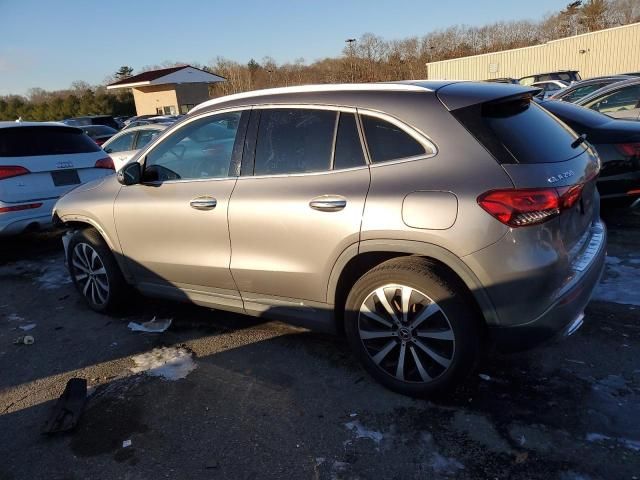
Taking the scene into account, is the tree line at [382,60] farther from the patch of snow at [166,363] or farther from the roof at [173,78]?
the patch of snow at [166,363]

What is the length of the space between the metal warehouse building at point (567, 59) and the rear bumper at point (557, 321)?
34.8m

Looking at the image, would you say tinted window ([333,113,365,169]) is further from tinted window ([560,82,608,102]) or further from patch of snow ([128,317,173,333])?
tinted window ([560,82,608,102])

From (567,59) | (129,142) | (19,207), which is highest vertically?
(567,59)

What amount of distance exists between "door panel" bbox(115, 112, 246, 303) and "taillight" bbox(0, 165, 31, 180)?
2.76 m

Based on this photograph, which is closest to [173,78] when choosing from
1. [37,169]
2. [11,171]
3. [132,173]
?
[37,169]

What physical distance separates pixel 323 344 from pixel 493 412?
137 centimetres

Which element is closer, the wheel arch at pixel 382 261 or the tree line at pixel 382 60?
the wheel arch at pixel 382 261

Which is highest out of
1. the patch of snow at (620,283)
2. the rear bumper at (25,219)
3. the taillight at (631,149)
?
the taillight at (631,149)

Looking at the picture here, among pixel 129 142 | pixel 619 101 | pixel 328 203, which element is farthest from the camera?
pixel 129 142

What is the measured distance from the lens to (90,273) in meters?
4.68

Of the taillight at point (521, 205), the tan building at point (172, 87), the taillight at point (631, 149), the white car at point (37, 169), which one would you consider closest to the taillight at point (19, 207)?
the white car at point (37, 169)

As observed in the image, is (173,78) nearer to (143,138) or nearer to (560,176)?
(143,138)

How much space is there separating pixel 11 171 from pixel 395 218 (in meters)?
5.32

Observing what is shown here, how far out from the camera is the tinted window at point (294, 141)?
319cm
